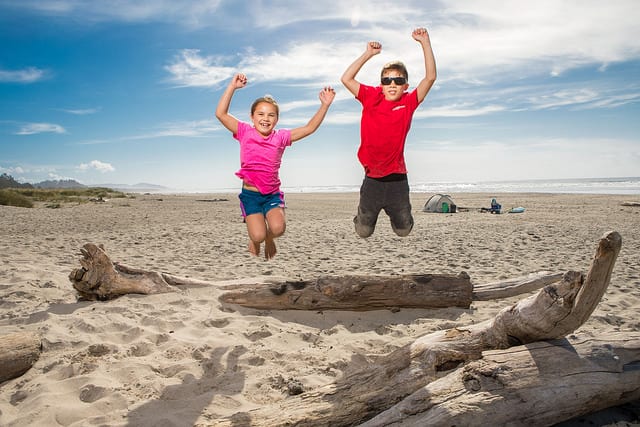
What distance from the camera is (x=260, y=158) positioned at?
14.9ft

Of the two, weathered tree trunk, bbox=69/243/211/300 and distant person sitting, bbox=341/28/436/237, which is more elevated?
distant person sitting, bbox=341/28/436/237

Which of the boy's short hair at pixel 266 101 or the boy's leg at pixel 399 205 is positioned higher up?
the boy's short hair at pixel 266 101

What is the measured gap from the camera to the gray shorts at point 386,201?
466cm

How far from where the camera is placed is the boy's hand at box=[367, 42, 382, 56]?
441 cm

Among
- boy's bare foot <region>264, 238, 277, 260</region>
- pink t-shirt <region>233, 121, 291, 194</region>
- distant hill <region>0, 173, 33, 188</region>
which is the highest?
distant hill <region>0, 173, 33, 188</region>

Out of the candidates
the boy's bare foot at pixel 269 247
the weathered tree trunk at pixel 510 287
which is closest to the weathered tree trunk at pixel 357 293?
the weathered tree trunk at pixel 510 287

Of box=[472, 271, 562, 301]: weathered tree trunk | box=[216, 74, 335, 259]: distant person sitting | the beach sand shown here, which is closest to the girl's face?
box=[216, 74, 335, 259]: distant person sitting

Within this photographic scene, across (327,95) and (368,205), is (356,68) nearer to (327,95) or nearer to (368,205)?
(327,95)

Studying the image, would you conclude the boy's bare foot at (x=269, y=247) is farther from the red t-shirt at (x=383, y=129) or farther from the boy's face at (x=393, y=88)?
the boy's face at (x=393, y=88)

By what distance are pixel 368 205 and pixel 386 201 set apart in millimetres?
199

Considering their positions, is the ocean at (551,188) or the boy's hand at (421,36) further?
the ocean at (551,188)

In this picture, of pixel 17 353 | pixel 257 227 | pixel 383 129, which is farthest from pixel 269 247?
pixel 17 353

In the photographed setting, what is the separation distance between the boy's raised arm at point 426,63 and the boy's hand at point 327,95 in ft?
2.89

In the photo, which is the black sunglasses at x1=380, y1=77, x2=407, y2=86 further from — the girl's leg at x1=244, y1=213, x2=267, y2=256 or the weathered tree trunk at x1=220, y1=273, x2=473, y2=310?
the weathered tree trunk at x1=220, y1=273, x2=473, y2=310
